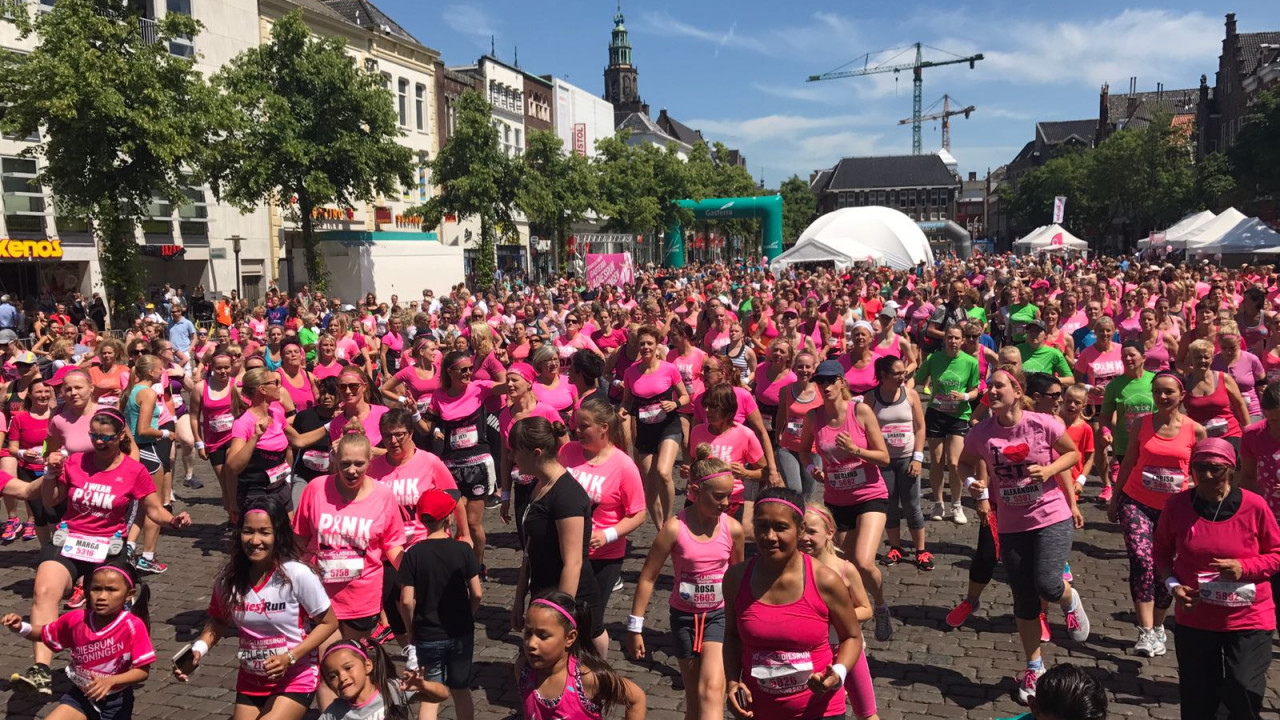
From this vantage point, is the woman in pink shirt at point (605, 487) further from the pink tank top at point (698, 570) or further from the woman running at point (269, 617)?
the woman running at point (269, 617)

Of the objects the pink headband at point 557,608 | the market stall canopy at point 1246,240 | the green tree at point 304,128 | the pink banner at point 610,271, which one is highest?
the green tree at point 304,128

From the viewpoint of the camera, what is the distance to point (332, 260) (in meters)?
35.8

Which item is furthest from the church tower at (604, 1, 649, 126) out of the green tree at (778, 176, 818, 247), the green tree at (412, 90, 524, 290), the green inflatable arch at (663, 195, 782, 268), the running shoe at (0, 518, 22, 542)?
the running shoe at (0, 518, 22, 542)

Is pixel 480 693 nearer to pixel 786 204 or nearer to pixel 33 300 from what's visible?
pixel 33 300

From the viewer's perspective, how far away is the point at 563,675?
3.60 metres

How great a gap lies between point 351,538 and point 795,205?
105 m

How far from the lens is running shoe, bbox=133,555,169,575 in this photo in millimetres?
7628

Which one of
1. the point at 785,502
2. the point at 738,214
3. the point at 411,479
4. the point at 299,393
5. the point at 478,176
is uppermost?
the point at 478,176

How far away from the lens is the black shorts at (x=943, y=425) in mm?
9000

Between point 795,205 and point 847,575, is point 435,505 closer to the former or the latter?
point 847,575

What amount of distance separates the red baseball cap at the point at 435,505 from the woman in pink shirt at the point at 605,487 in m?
0.93

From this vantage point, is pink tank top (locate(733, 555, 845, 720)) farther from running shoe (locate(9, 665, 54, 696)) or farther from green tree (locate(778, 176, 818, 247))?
green tree (locate(778, 176, 818, 247))

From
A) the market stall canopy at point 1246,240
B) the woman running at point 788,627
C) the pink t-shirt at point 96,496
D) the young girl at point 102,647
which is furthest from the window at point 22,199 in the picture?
the market stall canopy at point 1246,240

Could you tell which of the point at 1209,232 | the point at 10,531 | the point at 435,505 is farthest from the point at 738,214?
the point at 435,505
